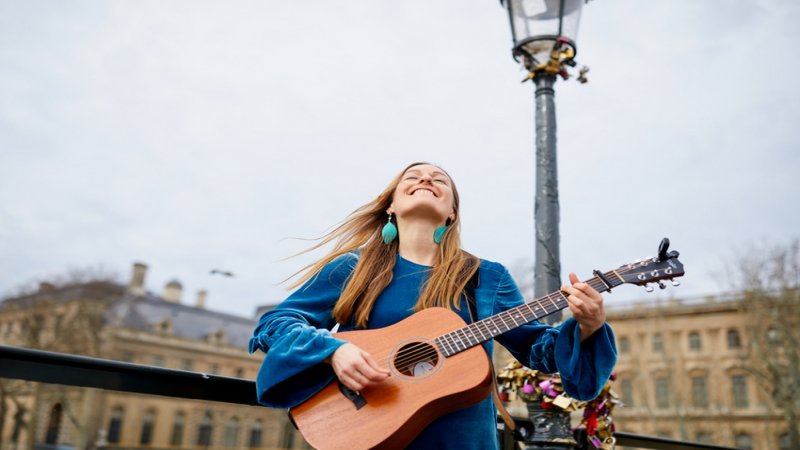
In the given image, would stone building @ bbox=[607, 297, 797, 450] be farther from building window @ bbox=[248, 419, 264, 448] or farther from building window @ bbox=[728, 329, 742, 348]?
building window @ bbox=[248, 419, 264, 448]

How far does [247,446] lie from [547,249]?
56759 millimetres

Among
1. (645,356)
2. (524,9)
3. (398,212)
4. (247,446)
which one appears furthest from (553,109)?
(247,446)

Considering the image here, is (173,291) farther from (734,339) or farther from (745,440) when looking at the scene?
(745,440)

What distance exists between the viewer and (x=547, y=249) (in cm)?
416

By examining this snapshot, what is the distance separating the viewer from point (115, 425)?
153 feet

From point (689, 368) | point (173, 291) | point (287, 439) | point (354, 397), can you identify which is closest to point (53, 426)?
point (173, 291)

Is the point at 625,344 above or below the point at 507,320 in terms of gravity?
above

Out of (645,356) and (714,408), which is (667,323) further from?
(714,408)

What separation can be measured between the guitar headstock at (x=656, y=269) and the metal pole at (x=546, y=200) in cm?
163

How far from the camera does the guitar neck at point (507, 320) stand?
2.19 metres

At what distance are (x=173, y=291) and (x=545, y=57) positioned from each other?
215 ft

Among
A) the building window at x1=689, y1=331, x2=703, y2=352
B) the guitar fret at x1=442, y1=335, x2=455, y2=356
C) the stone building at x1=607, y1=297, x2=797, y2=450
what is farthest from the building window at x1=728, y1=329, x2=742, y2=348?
the guitar fret at x1=442, y1=335, x2=455, y2=356

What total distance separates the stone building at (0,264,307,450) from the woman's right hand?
3195 centimetres

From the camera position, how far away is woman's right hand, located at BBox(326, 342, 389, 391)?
6.72ft
